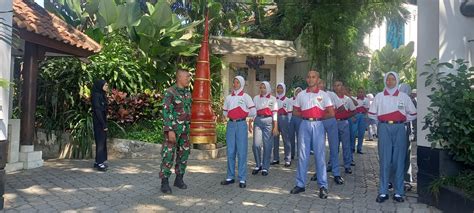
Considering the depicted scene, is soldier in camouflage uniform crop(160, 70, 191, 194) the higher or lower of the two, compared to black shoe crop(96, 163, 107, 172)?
higher

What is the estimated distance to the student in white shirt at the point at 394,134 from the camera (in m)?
6.02

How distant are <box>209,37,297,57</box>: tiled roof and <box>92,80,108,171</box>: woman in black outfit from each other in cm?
828

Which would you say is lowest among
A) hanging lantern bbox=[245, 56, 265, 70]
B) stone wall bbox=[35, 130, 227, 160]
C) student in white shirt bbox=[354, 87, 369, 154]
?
stone wall bbox=[35, 130, 227, 160]

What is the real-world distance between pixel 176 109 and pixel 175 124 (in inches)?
8.4

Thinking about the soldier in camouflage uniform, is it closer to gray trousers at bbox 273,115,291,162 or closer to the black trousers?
the black trousers

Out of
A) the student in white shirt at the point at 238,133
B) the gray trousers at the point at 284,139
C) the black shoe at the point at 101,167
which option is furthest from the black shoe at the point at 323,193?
the black shoe at the point at 101,167

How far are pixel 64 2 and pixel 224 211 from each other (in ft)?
33.9

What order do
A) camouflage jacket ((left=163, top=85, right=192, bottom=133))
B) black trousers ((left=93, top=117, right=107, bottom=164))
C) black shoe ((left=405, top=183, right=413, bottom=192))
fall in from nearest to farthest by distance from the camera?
1. camouflage jacket ((left=163, top=85, right=192, bottom=133))
2. black shoe ((left=405, top=183, right=413, bottom=192))
3. black trousers ((left=93, top=117, right=107, bottom=164))

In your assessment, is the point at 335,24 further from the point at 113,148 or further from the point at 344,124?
the point at 113,148

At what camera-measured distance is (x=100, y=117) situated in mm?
8172

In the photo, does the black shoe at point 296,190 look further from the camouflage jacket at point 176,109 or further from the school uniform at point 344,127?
the school uniform at point 344,127

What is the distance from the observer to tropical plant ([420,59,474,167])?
5.29m

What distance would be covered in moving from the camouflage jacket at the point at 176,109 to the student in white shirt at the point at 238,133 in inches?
35.8

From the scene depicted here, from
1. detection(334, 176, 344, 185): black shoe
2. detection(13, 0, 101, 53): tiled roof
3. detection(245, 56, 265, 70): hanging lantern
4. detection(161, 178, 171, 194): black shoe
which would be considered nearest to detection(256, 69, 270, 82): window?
detection(245, 56, 265, 70): hanging lantern
